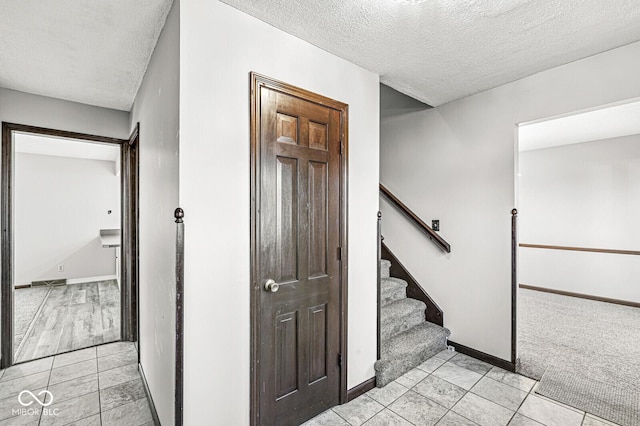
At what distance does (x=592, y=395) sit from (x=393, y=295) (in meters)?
1.68

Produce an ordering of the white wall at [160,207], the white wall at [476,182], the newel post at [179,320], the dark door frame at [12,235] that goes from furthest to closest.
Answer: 1. the dark door frame at [12,235]
2. the white wall at [476,182]
3. the white wall at [160,207]
4. the newel post at [179,320]

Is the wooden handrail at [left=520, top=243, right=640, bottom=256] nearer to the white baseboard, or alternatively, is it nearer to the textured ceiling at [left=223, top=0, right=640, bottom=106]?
the textured ceiling at [left=223, top=0, right=640, bottom=106]

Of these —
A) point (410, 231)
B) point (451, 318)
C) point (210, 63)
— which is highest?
point (210, 63)

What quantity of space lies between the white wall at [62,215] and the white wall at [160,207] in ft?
15.6

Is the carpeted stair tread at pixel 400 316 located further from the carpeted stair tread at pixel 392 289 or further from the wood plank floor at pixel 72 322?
the wood plank floor at pixel 72 322

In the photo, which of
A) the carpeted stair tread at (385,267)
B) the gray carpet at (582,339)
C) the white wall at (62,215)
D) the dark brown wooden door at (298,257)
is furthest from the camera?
the white wall at (62,215)

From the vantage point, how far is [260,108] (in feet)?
5.94

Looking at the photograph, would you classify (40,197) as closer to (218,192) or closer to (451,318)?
(218,192)

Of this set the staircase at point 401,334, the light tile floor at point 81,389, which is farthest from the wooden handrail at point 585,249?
the light tile floor at point 81,389

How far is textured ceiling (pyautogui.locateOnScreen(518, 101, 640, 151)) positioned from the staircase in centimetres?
246

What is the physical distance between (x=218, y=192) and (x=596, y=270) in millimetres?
6048

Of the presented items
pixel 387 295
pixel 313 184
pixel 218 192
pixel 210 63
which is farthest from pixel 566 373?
pixel 210 63

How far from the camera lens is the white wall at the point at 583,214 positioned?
4641 mm

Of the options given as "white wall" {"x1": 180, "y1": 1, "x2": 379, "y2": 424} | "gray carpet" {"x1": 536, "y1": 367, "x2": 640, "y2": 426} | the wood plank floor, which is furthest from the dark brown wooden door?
the wood plank floor
